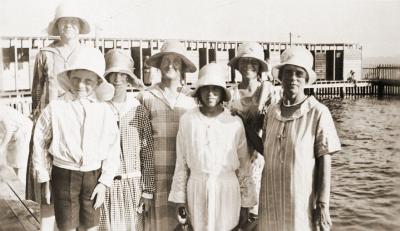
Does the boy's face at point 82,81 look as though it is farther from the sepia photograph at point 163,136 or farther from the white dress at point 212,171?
the white dress at point 212,171

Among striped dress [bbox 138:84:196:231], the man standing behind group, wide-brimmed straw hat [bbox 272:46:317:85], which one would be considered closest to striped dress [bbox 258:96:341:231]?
wide-brimmed straw hat [bbox 272:46:317:85]

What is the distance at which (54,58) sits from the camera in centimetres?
237

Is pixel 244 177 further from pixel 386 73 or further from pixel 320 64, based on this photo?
pixel 386 73

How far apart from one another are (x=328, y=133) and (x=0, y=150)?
232 centimetres

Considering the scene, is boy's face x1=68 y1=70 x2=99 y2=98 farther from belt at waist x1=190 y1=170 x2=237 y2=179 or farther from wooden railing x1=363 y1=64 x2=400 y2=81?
wooden railing x1=363 y1=64 x2=400 y2=81

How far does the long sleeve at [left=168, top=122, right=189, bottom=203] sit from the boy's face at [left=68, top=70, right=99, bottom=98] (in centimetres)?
49

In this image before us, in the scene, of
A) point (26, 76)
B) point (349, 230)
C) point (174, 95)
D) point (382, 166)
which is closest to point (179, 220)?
point (174, 95)

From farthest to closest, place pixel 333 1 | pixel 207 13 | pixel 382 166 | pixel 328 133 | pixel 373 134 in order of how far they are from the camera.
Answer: pixel 373 134
pixel 382 166
pixel 207 13
pixel 333 1
pixel 328 133

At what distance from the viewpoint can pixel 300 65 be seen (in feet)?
6.28

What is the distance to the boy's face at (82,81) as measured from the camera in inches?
79.8

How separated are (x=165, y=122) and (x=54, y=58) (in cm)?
73

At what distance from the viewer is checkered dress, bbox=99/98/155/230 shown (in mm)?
2219

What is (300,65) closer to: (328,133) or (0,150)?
(328,133)

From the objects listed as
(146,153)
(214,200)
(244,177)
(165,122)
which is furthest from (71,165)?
(244,177)
